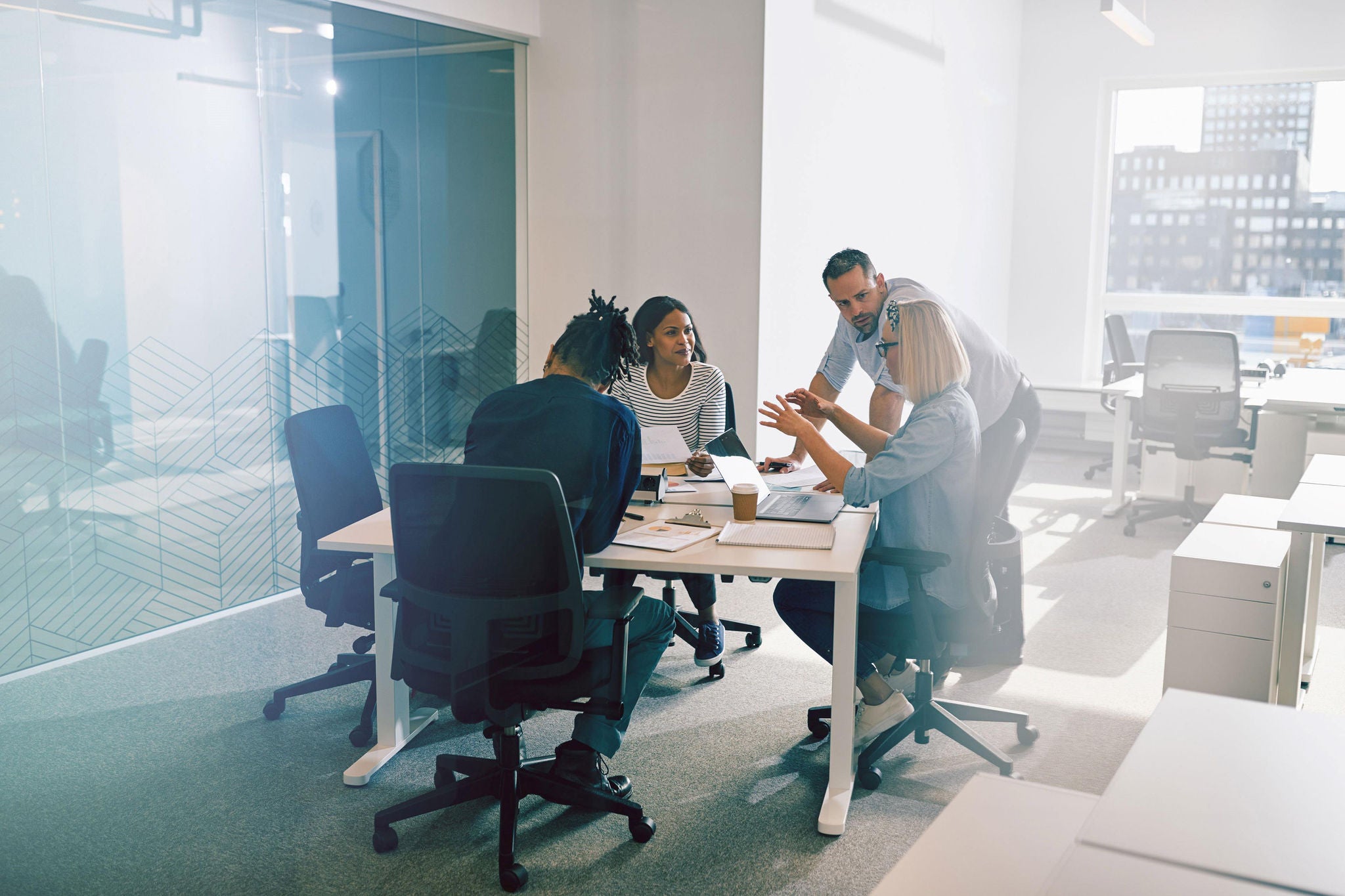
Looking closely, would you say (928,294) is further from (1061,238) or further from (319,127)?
(1061,238)

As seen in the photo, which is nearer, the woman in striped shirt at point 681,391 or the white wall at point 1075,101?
the woman in striped shirt at point 681,391

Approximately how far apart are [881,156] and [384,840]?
4952 mm

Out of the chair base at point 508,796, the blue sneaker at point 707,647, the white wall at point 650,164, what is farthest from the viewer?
the white wall at point 650,164

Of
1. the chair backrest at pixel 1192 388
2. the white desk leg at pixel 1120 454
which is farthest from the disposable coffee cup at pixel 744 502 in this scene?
the white desk leg at pixel 1120 454

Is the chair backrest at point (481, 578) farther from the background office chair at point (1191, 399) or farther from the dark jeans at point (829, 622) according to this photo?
the background office chair at point (1191, 399)

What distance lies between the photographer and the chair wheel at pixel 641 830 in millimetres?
2525

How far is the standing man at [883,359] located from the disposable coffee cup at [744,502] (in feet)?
1.36

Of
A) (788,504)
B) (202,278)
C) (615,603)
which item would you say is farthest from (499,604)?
(202,278)

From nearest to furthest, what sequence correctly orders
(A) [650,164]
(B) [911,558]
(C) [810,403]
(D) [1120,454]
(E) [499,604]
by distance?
(E) [499,604]
(B) [911,558]
(C) [810,403]
(A) [650,164]
(D) [1120,454]

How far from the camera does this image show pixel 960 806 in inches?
48.1

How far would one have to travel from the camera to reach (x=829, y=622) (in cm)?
277

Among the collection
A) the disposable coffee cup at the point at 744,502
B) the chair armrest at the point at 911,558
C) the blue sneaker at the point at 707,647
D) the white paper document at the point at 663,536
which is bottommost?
the blue sneaker at the point at 707,647

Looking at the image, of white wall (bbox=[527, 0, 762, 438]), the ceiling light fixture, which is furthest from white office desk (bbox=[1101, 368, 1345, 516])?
white wall (bbox=[527, 0, 762, 438])

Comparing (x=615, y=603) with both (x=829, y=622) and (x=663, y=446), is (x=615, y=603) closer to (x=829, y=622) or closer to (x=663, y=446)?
(x=829, y=622)
